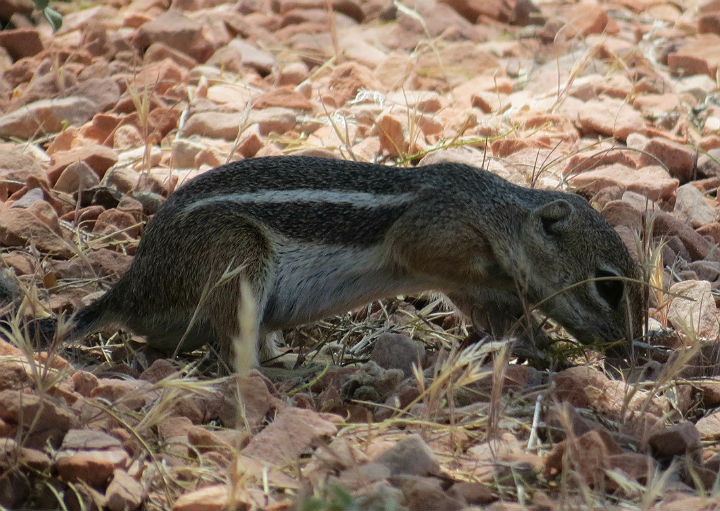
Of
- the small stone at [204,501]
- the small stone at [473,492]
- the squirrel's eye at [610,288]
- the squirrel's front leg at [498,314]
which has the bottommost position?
the squirrel's front leg at [498,314]

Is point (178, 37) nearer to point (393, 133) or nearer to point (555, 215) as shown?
point (393, 133)

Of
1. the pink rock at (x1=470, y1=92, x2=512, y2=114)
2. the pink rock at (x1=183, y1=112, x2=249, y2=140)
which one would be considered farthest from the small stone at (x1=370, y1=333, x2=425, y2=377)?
the pink rock at (x1=470, y1=92, x2=512, y2=114)

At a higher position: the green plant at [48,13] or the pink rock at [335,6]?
the green plant at [48,13]

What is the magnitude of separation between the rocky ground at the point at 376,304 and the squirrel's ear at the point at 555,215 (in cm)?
42

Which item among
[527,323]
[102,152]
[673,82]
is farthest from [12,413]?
[673,82]

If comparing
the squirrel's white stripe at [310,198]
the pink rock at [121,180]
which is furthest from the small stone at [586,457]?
the pink rock at [121,180]

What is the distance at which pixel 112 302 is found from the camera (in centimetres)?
479

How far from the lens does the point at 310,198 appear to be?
479 centimetres

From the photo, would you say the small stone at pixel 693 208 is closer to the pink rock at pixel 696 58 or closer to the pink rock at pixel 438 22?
the pink rock at pixel 696 58

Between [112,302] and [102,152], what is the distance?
1.85 meters

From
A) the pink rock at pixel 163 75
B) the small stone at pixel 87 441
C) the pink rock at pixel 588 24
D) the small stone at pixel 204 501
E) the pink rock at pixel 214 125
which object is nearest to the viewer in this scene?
the small stone at pixel 204 501

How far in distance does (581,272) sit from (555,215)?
0.29m

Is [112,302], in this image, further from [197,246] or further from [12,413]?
[12,413]

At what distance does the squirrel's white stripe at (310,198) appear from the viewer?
15.5 ft
